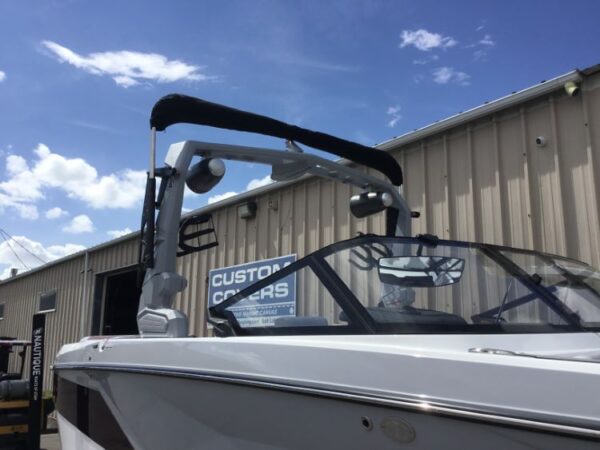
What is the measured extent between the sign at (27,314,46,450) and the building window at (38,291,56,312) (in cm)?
878

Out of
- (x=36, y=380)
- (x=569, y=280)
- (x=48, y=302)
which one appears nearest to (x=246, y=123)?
(x=569, y=280)

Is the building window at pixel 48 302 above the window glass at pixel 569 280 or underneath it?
above

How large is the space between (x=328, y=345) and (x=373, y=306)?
0.33 metres

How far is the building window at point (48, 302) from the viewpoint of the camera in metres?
13.9

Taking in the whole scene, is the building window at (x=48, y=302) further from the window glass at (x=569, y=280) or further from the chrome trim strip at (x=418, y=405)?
the window glass at (x=569, y=280)

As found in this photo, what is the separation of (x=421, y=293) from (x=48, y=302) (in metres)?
14.1

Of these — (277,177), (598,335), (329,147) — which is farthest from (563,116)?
(598,335)

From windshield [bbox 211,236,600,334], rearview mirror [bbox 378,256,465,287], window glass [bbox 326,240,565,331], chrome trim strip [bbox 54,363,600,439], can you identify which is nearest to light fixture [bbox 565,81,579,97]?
windshield [bbox 211,236,600,334]

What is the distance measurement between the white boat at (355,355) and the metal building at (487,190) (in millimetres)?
2073

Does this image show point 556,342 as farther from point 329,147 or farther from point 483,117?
point 483,117

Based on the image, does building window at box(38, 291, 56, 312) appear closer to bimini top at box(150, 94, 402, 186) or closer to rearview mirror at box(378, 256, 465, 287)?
bimini top at box(150, 94, 402, 186)

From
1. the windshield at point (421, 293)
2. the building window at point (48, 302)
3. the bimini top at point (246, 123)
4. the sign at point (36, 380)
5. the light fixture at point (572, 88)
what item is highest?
the light fixture at point (572, 88)

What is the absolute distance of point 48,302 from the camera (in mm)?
14305

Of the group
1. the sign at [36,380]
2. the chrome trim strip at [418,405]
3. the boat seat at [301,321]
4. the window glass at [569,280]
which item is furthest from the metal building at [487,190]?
the chrome trim strip at [418,405]
